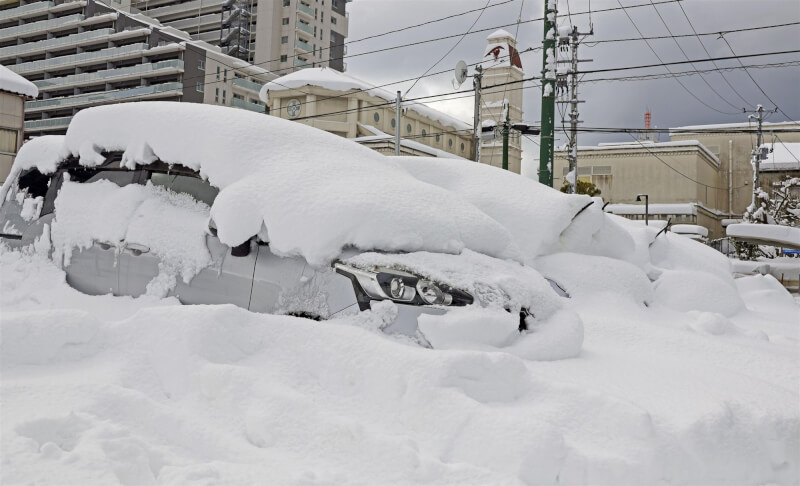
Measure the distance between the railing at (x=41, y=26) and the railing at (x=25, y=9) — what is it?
1.32 metres

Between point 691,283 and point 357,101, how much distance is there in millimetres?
31449

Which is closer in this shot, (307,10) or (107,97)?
(107,97)

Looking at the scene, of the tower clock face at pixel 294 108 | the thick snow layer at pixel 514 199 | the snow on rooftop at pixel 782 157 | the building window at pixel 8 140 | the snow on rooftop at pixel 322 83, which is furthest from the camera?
the snow on rooftop at pixel 782 157

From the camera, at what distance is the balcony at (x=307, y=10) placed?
62.0 meters

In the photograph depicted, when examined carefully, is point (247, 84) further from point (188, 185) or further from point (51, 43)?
point (188, 185)

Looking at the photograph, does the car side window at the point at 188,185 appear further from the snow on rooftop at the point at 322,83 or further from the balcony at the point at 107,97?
the balcony at the point at 107,97

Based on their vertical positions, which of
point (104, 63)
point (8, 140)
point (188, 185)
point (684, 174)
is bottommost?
point (188, 185)

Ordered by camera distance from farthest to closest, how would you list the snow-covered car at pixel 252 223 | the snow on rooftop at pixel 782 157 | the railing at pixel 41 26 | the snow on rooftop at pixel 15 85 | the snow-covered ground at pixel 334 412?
1. the railing at pixel 41 26
2. the snow on rooftop at pixel 782 157
3. the snow on rooftop at pixel 15 85
4. the snow-covered car at pixel 252 223
5. the snow-covered ground at pixel 334 412

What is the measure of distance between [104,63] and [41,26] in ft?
35.1

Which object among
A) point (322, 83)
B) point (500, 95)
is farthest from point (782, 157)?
point (322, 83)

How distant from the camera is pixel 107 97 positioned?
180ft

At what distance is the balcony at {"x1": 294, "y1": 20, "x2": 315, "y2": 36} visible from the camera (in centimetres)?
6208

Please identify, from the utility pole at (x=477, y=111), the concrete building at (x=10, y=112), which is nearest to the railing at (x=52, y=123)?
the concrete building at (x=10, y=112)

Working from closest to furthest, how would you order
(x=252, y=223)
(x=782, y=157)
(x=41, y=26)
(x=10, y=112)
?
(x=252, y=223), (x=10, y=112), (x=782, y=157), (x=41, y=26)
